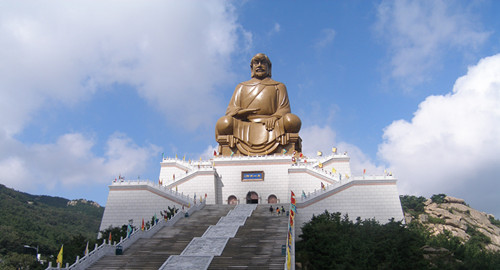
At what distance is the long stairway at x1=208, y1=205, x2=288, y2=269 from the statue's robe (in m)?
10.8

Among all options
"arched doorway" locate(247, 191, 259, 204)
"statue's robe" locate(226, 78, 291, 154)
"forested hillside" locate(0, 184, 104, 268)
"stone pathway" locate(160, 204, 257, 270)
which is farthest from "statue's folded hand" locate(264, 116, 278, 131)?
"forested hillside" locate(0, 184, 104, 268)

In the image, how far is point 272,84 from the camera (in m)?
35.4

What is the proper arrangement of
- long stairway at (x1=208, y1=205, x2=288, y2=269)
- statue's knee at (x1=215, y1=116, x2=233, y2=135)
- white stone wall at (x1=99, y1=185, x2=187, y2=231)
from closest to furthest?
1. long stairway at (x1=208, y1=205, x2=288, y2=269)
2. white stone wall at (x1=99, y1=185, x2=187, y2=231)
3. statue's knee at (x1=215, y1=116, x2=233, y2=135)

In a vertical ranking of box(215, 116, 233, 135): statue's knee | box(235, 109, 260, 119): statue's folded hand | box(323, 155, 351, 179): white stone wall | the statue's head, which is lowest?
box(323, 155, 351, 179): white stone wall

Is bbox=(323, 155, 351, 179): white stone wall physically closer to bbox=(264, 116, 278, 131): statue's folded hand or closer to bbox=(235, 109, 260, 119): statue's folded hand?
bbox=(264, 116, 278, 131): statue's folded hand

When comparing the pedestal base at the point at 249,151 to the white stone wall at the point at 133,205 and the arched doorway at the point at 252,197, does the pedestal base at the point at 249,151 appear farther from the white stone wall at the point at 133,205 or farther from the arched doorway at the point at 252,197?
the white stone wall at the point at 133,205

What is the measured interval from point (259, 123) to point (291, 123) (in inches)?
109

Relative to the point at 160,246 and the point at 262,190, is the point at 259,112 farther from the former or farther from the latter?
the point at 160,246

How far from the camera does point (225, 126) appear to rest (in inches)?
1260

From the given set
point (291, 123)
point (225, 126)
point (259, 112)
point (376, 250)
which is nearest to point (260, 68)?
point (259, 112)

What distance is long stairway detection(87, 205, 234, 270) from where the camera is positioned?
15.1 metres

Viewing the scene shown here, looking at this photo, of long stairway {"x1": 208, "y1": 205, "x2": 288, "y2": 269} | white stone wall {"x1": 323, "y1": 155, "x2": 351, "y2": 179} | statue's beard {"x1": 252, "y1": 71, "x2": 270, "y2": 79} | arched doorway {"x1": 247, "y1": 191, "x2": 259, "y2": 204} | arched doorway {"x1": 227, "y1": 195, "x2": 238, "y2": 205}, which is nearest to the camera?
long stairway {"x1": 208, "y1": 205, "x2": 288, "y2": 269}

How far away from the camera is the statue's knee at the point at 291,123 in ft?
104

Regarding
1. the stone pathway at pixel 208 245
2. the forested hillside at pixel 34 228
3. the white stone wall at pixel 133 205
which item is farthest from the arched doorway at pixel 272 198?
the forested hillside at pixel 34 228
